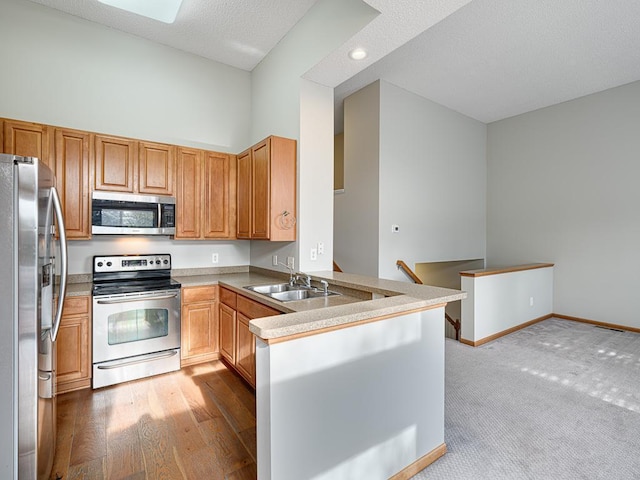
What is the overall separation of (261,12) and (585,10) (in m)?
3.07

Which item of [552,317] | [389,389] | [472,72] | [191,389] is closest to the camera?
[389,389]

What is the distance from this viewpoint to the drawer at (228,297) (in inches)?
115

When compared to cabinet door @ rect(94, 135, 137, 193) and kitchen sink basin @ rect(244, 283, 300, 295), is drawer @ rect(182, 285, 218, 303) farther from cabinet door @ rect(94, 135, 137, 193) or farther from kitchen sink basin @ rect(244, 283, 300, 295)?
cabinet door @ rect(94, 135, 137, 193)

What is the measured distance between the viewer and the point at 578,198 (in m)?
4.99

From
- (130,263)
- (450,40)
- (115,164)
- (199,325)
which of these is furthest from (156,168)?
(450,40)

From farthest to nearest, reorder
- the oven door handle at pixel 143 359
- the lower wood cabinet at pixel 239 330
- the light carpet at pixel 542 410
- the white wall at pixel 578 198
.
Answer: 1. the white wall at pixel 578 198
2. the oven door handle at pixel 143 359
3. the lower wood cabinet at pixel 239 330
4. the light carpet at pixel 542 410

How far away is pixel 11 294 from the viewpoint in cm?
135

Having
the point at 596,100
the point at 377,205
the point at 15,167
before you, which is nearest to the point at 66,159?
the point at 15,167

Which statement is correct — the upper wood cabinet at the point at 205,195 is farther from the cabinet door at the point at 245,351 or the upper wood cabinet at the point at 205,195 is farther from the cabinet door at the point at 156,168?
the cabinet door at the point at 245,351

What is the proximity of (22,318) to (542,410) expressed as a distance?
3.34 meters

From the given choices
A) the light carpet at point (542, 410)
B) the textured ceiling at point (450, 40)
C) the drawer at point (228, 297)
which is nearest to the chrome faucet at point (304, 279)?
the drawer at point (228, 297)

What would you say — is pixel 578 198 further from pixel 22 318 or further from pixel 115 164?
pixel 22 318

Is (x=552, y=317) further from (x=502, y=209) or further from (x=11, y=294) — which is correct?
(x=11, y=294)

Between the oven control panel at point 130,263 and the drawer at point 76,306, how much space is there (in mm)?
528
